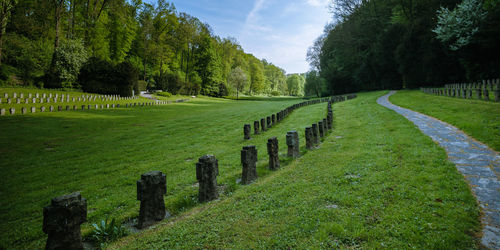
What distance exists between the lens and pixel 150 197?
3158mm

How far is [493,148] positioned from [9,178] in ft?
44.7

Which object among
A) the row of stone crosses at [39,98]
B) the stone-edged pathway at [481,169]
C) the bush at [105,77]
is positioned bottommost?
the stone-edged pathway at [481,169]

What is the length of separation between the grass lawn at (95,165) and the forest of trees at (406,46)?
28.2 metres

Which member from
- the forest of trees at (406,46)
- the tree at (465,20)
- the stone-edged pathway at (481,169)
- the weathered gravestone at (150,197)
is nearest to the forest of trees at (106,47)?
the forest of trees at (406,46)

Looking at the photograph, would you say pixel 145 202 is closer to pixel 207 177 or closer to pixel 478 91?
pixel 207 177

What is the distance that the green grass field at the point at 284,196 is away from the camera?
261 centimetres

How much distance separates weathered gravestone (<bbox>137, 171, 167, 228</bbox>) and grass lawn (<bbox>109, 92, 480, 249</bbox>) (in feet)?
0.78

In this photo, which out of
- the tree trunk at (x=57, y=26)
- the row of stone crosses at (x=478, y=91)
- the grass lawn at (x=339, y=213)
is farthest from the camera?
the tree trunk at (x=57, y=26)

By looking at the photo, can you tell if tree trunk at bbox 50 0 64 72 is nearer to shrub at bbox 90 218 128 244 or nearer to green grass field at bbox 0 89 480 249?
green grass field at bbox 0 89 480 249

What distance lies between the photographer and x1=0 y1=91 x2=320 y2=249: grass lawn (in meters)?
3.97

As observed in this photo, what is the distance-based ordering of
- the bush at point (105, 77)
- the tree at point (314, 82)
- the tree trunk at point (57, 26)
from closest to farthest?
the tree trunk at point (57, 26), the bush at point (105, 77), the tree at point (314, 82)

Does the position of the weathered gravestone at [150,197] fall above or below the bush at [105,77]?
below

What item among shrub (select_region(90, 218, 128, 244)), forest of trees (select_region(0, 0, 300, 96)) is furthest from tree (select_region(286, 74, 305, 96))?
shrub (select_region(90, 218, 128, 244))

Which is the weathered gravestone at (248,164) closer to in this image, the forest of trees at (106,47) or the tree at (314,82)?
the forest of trees at (106,47)
